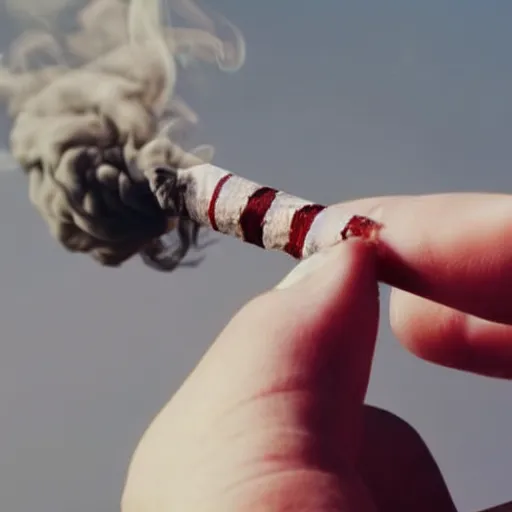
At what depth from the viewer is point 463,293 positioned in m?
0.55

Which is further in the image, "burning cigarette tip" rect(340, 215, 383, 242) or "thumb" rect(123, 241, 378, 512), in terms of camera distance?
"burning cigarette tip" rect(340, 215, 383, 242)

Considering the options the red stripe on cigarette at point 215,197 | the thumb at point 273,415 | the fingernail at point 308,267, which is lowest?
the thumb at point 273,415

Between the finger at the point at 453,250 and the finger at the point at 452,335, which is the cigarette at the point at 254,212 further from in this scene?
the finger at the point at 452,335

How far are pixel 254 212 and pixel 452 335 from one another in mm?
Result: 215

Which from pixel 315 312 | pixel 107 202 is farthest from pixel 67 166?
pixel 315 312

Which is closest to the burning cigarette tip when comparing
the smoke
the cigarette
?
the cigarette

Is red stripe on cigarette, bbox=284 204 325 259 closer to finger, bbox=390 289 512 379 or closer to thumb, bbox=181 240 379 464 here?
thumb, bbox=181 240 379 464

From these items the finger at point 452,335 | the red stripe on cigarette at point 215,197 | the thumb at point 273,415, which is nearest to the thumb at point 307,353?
the thumb at point 273,415

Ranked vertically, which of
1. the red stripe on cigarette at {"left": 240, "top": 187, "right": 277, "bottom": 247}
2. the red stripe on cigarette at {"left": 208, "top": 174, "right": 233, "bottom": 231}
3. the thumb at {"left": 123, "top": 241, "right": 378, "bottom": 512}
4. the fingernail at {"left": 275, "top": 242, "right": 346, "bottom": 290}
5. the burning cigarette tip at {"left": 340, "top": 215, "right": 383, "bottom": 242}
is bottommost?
the thumb at {"left": 123, "top": 241, "right": 378, "bottom": 512}

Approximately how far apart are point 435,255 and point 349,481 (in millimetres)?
187

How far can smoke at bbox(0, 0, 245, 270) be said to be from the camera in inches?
25.6

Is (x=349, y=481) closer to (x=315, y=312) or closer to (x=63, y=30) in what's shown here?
(x=315, y=312)

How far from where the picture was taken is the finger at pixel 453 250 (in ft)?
1.75

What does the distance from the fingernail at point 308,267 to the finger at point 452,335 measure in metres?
0.20
